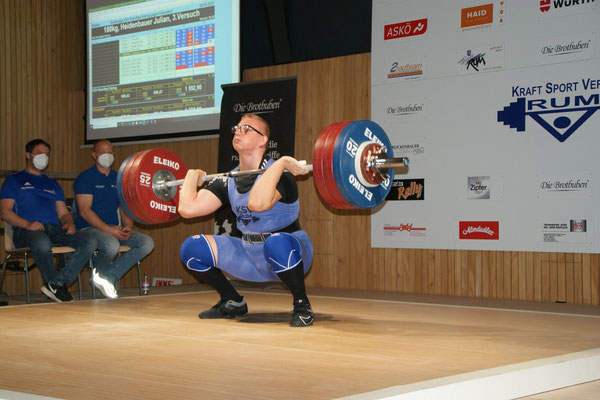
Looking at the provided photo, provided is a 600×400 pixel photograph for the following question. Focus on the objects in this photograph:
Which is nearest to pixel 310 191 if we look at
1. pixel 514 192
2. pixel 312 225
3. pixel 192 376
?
pixel 312 225

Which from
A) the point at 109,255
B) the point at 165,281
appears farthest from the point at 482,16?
the point at 165,281

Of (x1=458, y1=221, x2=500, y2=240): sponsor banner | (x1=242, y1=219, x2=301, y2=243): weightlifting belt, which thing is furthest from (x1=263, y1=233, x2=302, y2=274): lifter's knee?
(x1=458, y1=221, x2=500, y2=240): sponsor banner

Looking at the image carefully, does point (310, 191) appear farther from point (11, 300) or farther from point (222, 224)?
point (11, 300)

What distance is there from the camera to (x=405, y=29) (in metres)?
5.59

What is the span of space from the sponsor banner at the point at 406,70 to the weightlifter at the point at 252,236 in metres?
2.23

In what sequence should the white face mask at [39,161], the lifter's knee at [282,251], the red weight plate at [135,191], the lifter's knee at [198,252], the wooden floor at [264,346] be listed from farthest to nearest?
the white face mask at [39,161] → the red weight plate at [135,191] → the lifter's knee at [198,252] → the lifter's knee at [282,251] → the wooden floor at [264,346]

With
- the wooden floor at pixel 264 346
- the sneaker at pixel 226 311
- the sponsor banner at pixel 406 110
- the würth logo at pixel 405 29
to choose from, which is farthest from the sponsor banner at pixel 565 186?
the sneaker at pixel 226 311

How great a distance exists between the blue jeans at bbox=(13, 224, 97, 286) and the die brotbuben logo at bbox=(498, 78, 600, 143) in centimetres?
313

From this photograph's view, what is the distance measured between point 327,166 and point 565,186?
7.84 feet

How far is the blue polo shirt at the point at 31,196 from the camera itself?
5.16 metres

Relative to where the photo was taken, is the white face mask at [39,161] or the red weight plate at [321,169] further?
the white face mask at [39,161]

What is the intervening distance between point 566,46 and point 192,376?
3679mm

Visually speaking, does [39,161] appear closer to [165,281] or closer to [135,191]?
[135,191]

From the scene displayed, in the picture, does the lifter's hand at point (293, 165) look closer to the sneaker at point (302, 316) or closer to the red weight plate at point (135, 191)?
the sneaker at point (302, 316)
